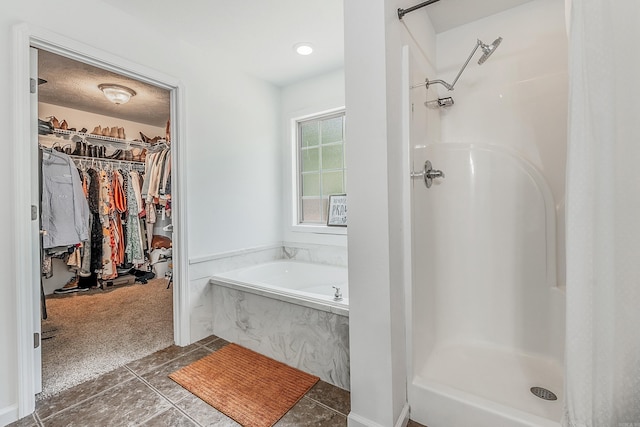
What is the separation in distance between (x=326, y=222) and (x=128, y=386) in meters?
2.00

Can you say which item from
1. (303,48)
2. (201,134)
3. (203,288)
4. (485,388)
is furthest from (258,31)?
(485,388)

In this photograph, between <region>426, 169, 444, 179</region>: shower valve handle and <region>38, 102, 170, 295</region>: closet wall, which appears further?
<region>38, 102, 170, 295</region>: closet wall

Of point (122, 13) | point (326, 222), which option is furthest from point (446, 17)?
point (122, 13)

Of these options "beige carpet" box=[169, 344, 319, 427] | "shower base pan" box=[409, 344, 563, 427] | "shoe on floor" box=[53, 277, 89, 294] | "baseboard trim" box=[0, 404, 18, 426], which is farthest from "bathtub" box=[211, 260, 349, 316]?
"shoe on floor" box=[53, 277, 89, 294]

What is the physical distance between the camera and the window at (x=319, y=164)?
2.98 meters

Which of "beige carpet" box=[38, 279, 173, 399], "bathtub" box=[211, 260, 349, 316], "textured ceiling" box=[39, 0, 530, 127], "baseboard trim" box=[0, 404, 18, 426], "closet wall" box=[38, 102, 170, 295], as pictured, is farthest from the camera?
"closet wall" box=[38, 102, 170, 295]

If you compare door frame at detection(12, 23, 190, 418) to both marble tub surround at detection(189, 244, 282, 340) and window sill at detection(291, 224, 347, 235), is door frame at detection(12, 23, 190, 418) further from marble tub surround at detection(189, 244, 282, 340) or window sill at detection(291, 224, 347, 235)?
window sill at detection(291, 224, 347, 235)

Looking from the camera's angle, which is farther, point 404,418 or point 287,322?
point 287,322

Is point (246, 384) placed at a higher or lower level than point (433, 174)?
lower

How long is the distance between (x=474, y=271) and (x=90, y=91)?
407cm

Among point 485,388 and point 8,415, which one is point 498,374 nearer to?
point 485,388

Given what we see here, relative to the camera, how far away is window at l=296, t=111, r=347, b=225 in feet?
9.79

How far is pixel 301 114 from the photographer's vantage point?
3020 mm

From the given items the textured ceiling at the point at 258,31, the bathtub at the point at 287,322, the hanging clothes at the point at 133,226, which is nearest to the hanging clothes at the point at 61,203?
the hanging clothes at the point at 133,226
